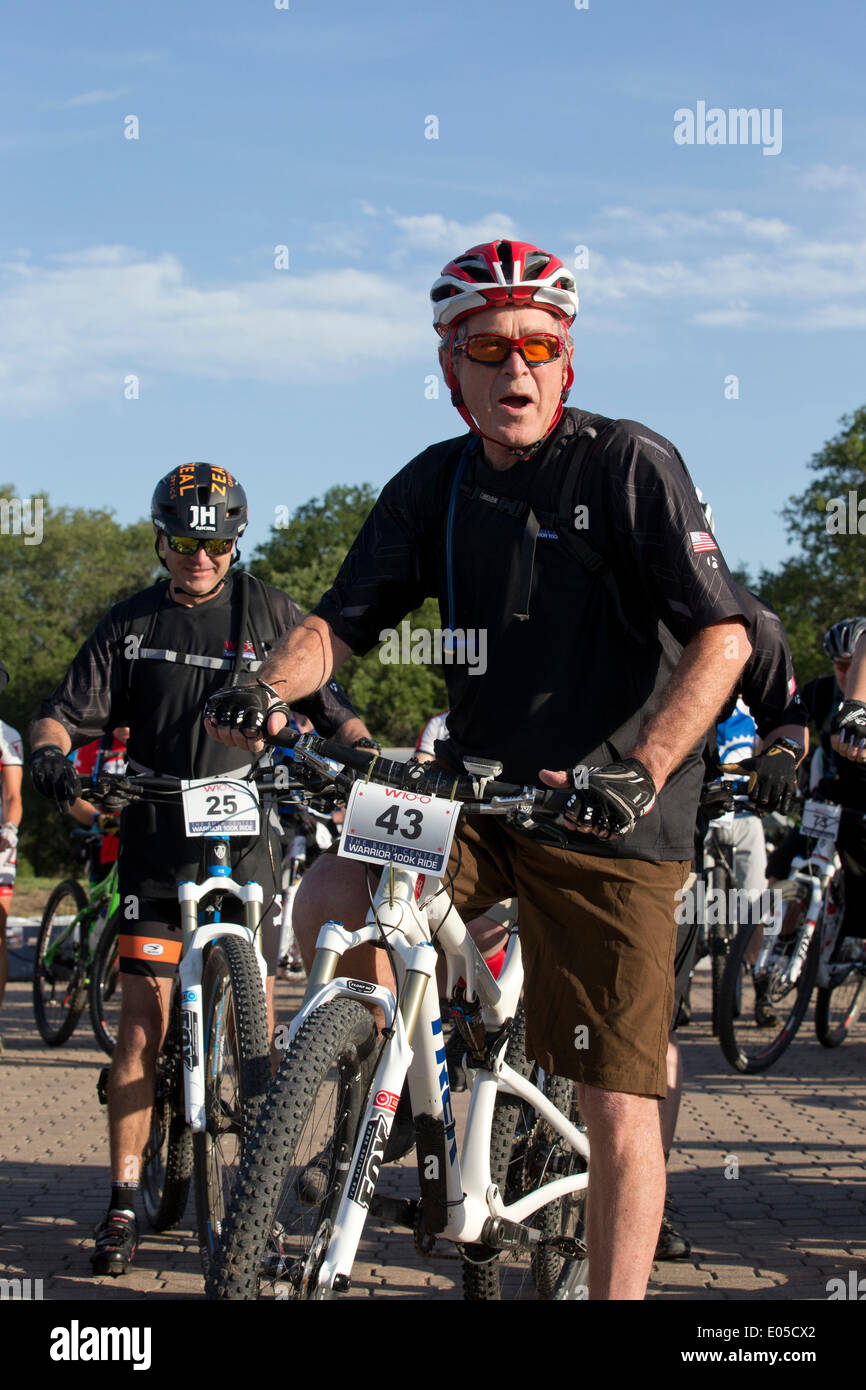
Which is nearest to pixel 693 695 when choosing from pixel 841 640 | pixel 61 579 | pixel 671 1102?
pixel 671 1102

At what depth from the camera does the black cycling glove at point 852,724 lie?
4.33 metres

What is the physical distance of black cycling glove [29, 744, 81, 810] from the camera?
→ 4371 mm

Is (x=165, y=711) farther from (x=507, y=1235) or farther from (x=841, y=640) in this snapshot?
(x=841, y=640)

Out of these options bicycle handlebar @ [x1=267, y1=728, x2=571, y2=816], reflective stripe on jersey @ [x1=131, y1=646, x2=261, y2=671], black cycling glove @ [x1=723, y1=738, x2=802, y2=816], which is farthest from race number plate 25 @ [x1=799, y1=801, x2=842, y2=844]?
bicycle handlebar @ [x1=267, y1=728, x2=571, y2=816]

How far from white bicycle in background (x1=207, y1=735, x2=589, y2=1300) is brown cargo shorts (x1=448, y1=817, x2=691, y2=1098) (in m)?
0.21

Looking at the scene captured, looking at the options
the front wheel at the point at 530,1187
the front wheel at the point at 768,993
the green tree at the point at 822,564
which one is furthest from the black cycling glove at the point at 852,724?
the green tree at the point at 822,564

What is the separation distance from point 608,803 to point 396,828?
1.68ft

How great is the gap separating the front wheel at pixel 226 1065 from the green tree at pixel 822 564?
149ft

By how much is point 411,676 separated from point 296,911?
50145mm

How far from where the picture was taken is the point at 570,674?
3.27m
